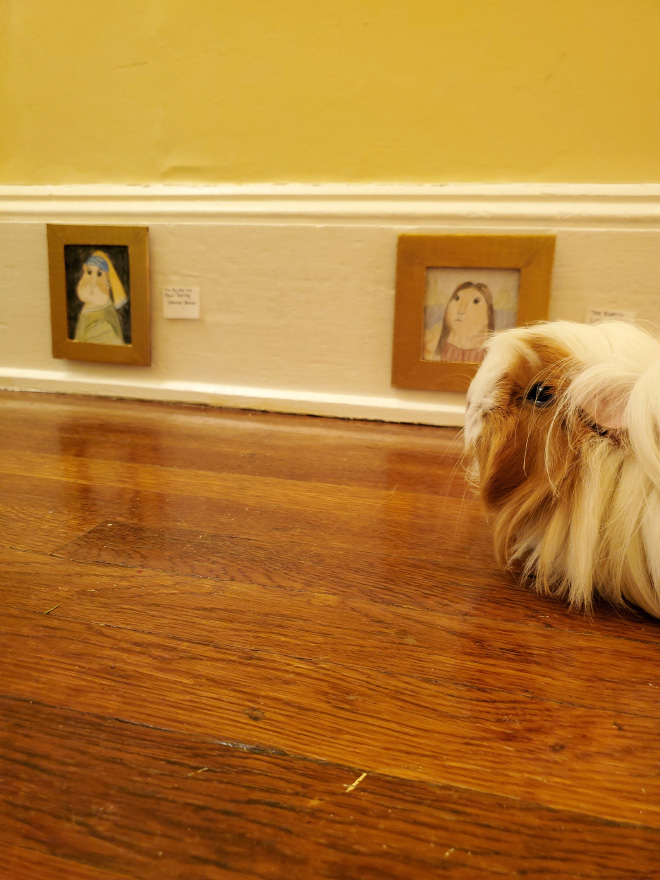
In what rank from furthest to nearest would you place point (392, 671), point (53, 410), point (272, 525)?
point (53, 410)
point (272, 525)
point (392, 671)

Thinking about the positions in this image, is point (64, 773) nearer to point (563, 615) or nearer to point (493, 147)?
point (563, 615)

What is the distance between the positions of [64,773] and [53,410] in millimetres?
1242

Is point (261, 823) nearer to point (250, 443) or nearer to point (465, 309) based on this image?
point (250, 443)

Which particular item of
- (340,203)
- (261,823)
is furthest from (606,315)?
(261,823)

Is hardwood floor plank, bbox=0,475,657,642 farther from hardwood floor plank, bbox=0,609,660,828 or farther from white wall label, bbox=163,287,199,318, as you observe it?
white wall label, bbox=163,287,199,318

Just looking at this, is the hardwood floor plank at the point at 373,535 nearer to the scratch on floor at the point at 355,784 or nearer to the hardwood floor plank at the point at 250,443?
the hardwood floor plank at the point at 250,443

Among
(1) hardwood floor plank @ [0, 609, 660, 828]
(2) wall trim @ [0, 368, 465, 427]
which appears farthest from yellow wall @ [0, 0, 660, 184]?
(1) hardwood floor plank @ [0, 609, 660, 828]

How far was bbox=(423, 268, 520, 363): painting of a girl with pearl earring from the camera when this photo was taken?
4.58 feet

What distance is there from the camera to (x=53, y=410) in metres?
1.53

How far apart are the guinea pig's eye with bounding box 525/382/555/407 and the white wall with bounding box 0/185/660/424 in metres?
0.77

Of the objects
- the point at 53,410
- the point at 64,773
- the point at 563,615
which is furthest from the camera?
the point at 53,410

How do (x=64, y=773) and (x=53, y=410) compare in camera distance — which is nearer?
(x=64, y=773)

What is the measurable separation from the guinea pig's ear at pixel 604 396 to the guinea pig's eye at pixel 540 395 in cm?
3

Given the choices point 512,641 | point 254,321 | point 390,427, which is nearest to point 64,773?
point 512,641
